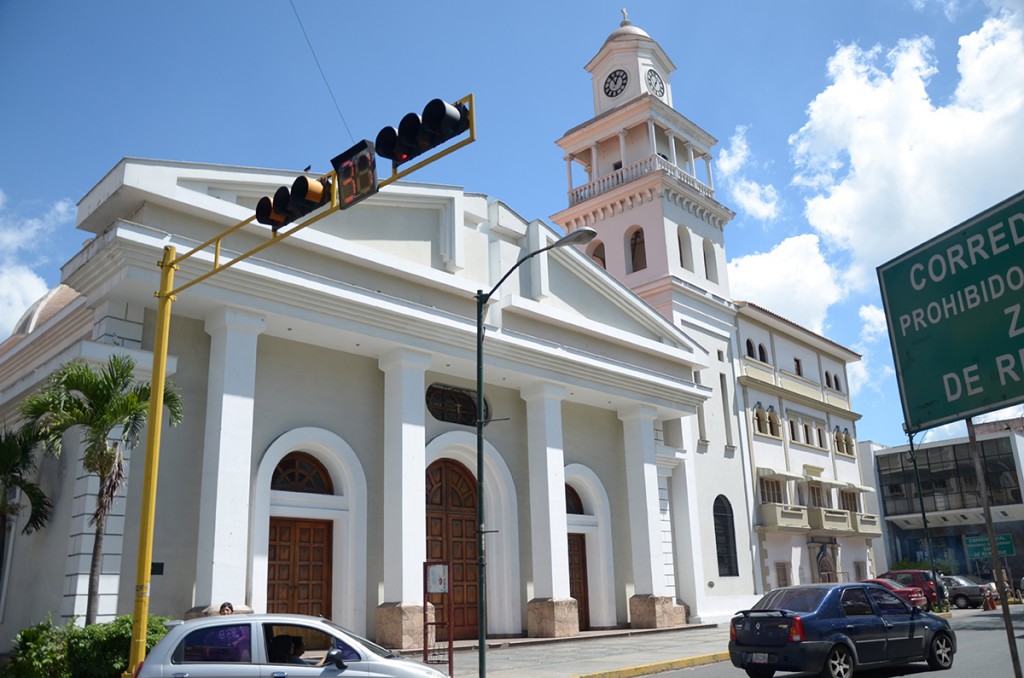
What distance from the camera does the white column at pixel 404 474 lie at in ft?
60.8

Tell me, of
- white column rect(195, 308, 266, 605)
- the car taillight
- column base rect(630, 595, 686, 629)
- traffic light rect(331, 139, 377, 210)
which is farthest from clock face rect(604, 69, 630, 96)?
traffic light rect(331, 139, 377, 210)

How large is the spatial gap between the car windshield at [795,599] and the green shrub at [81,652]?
9.49m

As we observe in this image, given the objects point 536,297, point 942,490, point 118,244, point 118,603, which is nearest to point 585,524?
point 536,297

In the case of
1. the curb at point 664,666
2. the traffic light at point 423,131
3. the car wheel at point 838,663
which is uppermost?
the traffic light at point 423,131

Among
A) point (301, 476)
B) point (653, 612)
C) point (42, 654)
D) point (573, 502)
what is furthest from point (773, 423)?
point (42, 654)

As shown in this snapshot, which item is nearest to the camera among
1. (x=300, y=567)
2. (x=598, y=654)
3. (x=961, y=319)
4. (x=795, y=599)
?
(x=961, y=319)

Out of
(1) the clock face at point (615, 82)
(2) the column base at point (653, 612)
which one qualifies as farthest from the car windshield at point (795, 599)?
(1) the clock face at point (615, 82)

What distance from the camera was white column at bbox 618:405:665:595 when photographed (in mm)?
24984

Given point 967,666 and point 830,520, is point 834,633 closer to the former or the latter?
point 967,666

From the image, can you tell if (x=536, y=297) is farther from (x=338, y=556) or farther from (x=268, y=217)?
(x=268, y=217)

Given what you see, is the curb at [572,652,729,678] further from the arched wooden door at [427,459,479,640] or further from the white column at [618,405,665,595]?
the white column at [618,405,665,595]

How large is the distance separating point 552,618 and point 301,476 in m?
7.53

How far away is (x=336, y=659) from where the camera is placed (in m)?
9.09

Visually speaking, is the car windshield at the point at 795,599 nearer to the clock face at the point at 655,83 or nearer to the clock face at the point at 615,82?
the clock face at the point at 655,83
